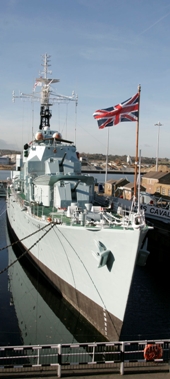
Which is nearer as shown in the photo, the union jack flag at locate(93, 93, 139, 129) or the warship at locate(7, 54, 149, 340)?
the warship at locate(7, 54, 149, 340)

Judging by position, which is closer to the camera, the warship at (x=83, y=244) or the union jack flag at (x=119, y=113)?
the warship at (x=83, y=244)

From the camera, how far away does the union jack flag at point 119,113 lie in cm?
1418

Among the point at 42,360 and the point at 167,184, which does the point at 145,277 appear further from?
the point at 167,184

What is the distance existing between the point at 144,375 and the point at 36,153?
14803 millimetres

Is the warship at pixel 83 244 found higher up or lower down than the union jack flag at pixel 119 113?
lower down

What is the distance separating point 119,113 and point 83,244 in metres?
5.92

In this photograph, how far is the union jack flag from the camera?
14177 mm

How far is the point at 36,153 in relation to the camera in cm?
2053

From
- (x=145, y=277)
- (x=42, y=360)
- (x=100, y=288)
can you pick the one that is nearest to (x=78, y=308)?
(x=100, y=288)

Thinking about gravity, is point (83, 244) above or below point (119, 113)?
below

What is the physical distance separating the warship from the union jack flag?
3472 mm

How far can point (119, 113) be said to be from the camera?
14.5 meters

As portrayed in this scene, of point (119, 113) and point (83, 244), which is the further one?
point (119, 113)

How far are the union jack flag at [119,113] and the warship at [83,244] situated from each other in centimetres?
347
